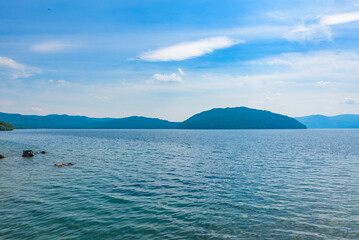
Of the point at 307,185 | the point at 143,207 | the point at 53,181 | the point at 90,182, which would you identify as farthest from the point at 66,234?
the point at 307,185

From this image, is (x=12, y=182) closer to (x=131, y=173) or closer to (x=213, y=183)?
(x=131, y=173)

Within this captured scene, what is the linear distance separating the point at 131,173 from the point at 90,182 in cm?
836

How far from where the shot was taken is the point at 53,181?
112ft

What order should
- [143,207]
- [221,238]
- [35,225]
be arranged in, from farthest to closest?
[143,207] < [35,225] < [221,238]

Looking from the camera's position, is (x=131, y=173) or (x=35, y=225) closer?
(x=35, y=225)

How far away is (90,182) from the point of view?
34.1 metres

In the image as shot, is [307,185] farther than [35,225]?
Yes

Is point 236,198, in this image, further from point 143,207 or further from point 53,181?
point 53,181

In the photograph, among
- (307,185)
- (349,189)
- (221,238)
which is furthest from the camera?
(307,185)

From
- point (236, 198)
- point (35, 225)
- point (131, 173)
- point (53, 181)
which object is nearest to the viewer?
point (35, 225)

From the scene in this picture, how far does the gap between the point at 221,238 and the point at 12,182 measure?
3267cm

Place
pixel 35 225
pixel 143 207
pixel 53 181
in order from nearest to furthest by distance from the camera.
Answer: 1. pixel 35 225
2. pixel 143 207
3. pixel 53 181

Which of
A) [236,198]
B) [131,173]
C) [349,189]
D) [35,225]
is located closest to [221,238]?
[236,198]

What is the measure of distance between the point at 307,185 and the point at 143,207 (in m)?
24.0
